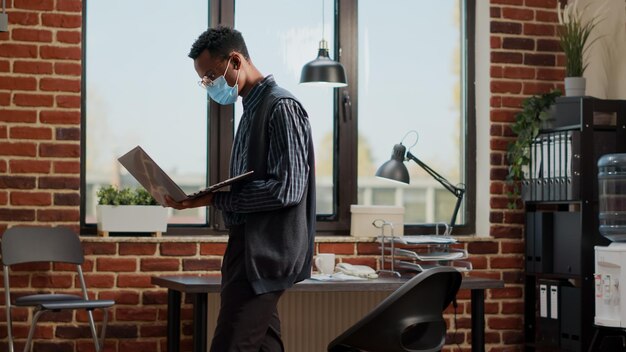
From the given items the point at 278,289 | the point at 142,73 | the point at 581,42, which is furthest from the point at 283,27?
the point at 278,289

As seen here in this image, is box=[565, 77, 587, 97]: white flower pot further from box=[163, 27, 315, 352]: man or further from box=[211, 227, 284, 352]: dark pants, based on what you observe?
box=[211, 227, 284, 352]: dark pants

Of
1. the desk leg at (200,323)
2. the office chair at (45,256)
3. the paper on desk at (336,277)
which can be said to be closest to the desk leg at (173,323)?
the office chair at (45,256)

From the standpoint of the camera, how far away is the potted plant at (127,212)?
15.6 ft

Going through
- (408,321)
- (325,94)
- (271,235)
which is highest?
(325,94)

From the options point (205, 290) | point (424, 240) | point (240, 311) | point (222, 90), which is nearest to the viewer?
point (240, 311)

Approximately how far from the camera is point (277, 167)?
287cm

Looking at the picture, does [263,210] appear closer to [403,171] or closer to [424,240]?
[424,240]

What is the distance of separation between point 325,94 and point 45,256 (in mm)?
1732

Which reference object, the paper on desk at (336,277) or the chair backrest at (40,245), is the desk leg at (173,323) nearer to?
the chair backrest at (40,245)

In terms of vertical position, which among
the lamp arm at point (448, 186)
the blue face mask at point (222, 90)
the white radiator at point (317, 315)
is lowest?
the white radiator at point (317, 315)

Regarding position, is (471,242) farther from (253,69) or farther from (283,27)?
(253,69)

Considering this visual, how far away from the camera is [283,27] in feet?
17.2

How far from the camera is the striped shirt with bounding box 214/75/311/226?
9.31ft

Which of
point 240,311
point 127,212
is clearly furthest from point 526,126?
point 240,311
